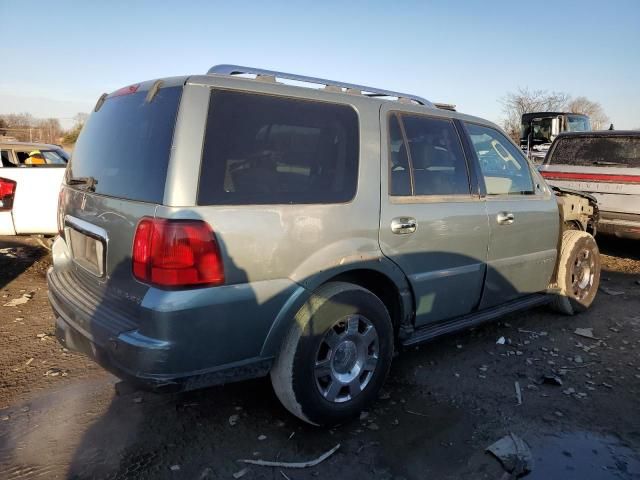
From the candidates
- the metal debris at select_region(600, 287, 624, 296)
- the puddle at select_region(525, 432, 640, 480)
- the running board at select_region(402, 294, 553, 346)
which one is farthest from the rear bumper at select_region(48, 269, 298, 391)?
the metal debris at select_region(600, 287, 624, 296)

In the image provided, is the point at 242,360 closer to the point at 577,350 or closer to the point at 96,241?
the point at 96,241

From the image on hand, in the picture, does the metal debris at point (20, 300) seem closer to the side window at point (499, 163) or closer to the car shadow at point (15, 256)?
the car shadow at point (15, 256)

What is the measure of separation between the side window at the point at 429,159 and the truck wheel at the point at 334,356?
785 mm

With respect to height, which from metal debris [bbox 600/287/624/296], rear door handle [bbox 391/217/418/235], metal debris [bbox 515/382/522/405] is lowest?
metal debris [bbox 515/382/522/405]

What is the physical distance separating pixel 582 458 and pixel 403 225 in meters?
1.60

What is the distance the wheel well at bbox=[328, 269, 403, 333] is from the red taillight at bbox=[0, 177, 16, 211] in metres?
4.98

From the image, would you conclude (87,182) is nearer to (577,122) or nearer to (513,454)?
(513,454)

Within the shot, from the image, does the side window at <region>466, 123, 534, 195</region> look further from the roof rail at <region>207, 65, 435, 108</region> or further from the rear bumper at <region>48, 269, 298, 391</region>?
the rear bumper at <region>48, 269, 298, 391</region>

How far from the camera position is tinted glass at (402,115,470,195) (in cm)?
320

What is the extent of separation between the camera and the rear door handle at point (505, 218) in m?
3.64

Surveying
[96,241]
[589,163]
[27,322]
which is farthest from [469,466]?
[589,163]

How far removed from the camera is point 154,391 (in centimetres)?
228

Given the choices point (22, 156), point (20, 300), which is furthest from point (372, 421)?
point (22, 156)

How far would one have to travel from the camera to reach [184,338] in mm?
2207
